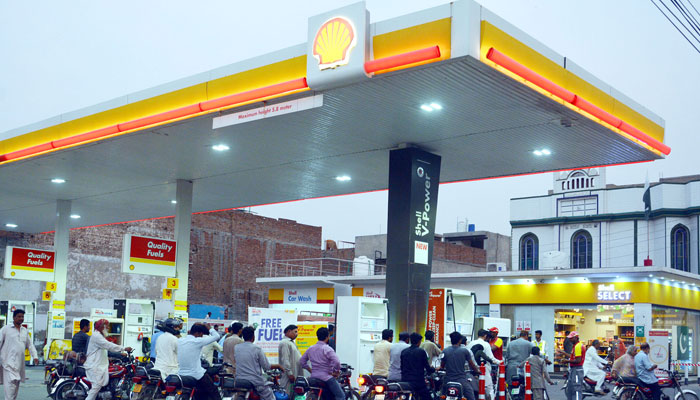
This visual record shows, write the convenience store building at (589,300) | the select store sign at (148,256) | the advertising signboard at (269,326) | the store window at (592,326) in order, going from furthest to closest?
the store window at (592,326), the convenience store building at (589,300), the select store sign at (148,256), the advertising signboard at (269,326)

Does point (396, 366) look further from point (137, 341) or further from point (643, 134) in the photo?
point (137, 341)

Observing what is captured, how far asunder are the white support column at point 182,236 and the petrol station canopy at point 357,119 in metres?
0.76

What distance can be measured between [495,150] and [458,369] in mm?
5735

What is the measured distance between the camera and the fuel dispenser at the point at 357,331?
53.7 ft

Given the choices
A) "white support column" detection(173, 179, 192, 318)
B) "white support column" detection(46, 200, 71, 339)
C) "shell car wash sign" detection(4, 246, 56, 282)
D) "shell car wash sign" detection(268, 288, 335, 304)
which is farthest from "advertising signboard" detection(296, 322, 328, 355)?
"shell car wash sign" detection(268, 288, 335, 304)

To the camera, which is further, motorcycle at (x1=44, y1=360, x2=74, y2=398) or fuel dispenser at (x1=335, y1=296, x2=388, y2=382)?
fuel dispenser at (x1=335, y1=296, x2=388, y2=382)

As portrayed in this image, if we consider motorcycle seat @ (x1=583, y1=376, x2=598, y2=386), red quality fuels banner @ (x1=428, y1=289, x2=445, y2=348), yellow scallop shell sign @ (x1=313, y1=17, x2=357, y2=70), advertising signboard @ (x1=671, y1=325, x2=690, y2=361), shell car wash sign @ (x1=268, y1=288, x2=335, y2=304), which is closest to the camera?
yellow scallop shell sign @ (x1=313, y1=17, x2=357, y2=70)

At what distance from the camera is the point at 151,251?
21344mm

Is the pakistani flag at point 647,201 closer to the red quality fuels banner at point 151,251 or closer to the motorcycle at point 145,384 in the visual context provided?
the red quality fuels banner at point 151,251

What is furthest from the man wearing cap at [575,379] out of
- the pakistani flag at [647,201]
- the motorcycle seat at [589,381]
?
the pakistani flag at [647,201]

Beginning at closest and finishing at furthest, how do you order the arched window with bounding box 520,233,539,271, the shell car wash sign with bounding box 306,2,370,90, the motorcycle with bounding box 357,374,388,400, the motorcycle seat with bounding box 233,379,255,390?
the motorcycle seat with bounding box 233,379,255,390 < the shell car wash sign with bounding box 306,2,370,90 < the motorcycle with bounding box 357,374,388,400 < the arched window with bounding box 520,233,539,271

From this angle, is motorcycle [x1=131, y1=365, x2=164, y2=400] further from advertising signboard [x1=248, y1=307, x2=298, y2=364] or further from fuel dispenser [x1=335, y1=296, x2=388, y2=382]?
advertising signboard [x1=248, y1=307, x2=298, y2=364]

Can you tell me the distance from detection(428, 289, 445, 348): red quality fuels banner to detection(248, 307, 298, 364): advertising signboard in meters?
3.92

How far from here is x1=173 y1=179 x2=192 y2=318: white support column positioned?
22.0 metres
